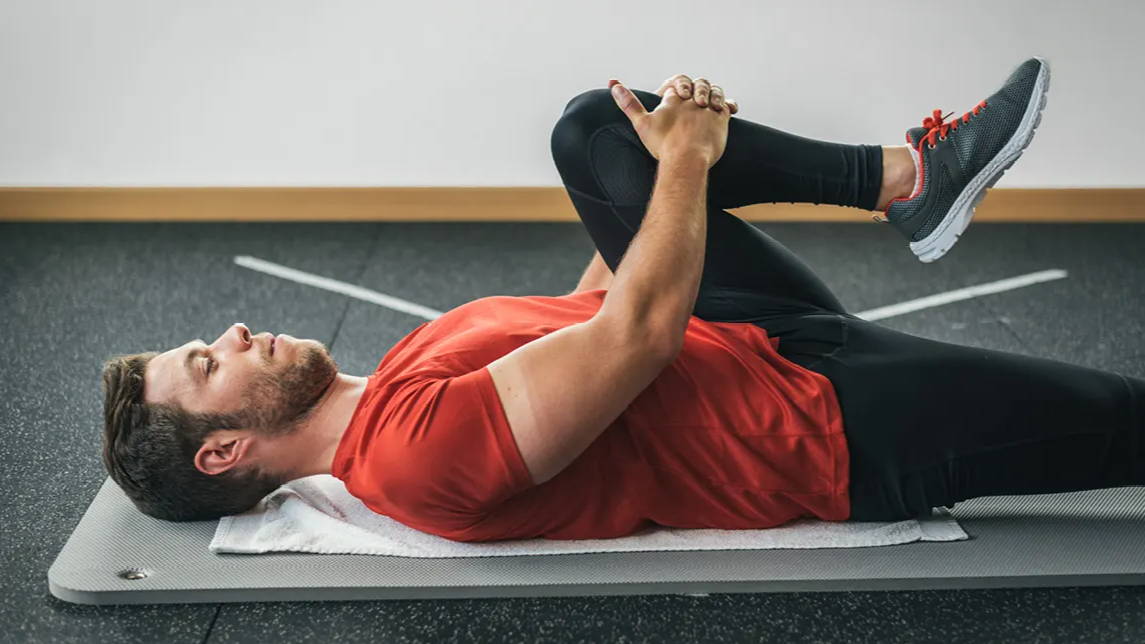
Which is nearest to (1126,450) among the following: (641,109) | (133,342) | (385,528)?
(641,109)

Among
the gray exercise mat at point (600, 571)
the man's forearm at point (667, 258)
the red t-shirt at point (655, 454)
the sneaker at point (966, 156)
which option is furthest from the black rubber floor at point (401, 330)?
the sneaker at point (966, 156)

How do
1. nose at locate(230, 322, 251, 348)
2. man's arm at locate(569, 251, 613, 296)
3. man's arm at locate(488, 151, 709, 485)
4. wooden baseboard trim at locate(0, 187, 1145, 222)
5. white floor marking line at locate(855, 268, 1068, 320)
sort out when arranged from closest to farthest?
1. man's arm at locate(488, 151, 709, 485)
2. nose at locate(230, 322, 251, 348)
3. man's arm at locate(569, 251, 613, 296)
4. white floor marking line at locate(855, 268, 1068, 320)
5. wooden baseboard trim at locate(0, 187, 1145, 222)

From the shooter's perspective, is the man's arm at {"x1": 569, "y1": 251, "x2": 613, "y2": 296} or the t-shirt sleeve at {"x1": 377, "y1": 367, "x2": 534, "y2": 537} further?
the man's arm at {"x1": 569, "y1": 251, "x2": 613, "y2": 296}

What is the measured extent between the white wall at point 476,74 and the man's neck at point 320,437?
1.77m

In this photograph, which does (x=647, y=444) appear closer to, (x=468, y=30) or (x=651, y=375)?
(x=651, y=375)

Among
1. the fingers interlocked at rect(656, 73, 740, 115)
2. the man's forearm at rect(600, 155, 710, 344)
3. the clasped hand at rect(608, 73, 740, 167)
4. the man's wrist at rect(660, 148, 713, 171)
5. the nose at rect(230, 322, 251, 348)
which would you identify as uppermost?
the fingers interlocked at rect(656, 73, 740, 115)

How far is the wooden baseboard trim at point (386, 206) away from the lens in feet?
11.7

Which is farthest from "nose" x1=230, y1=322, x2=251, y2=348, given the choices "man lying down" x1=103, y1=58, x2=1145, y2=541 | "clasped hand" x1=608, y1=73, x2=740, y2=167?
"clasped hand" x1=608, y1=73, x2=740, y2=167

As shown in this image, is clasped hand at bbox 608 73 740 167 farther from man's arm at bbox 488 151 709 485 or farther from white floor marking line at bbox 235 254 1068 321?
white floor marking line at bbox 235 254 1068 321

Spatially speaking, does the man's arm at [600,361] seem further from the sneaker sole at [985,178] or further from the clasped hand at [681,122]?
the sneaker sole at [985,178]

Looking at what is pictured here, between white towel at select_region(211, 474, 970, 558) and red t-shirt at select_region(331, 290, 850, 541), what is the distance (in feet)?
0.07

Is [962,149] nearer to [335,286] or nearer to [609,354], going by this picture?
[609,354]

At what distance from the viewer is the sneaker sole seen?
1.90 meters

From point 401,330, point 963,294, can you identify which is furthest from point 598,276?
point 963,294
